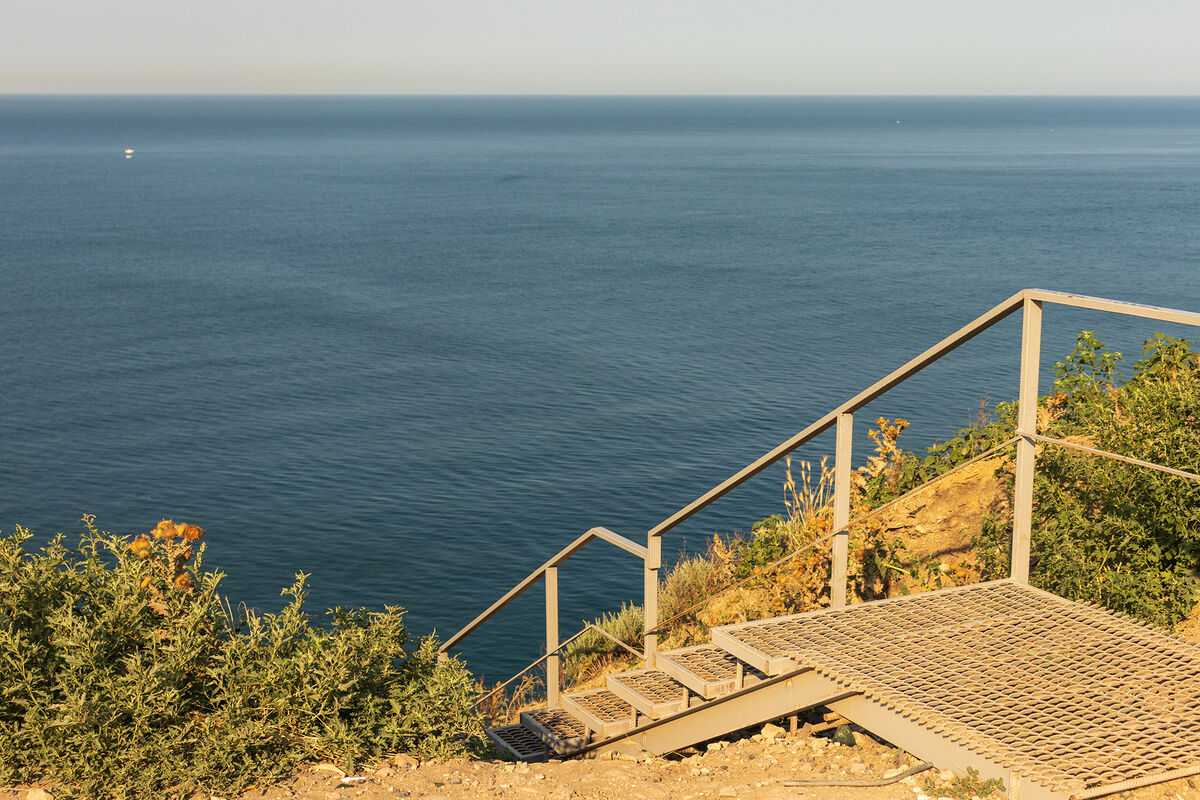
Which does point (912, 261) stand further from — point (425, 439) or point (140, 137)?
point (140, 137)

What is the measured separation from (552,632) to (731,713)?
6.77ft

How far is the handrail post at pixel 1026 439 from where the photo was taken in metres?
4.87

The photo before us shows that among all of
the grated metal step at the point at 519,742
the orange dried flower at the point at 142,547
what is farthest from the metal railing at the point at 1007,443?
the orange dried flower at the point at 142,547

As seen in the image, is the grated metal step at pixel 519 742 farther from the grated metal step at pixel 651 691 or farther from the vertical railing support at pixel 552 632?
the grated metal step at pixel 651 691

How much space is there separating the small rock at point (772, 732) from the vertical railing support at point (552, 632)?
1.78 metres

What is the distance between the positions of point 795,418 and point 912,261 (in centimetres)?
2643

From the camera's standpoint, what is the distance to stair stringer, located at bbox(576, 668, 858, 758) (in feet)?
15.5

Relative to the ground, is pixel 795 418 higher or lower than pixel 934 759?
lower

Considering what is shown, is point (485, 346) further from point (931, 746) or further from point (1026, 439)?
point (931, 746)

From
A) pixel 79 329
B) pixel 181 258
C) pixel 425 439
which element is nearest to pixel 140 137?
pixel 181 258

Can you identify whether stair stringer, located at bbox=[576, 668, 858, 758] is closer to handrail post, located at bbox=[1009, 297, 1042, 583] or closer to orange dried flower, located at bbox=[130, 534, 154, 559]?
handrail post, located at bbox=[1009, 297, 1042, 583]

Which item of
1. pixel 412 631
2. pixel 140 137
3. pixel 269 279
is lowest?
pixel 412 631

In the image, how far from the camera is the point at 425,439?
27500 millimetres

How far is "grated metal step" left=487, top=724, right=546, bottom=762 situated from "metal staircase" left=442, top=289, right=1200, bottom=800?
0.66m
